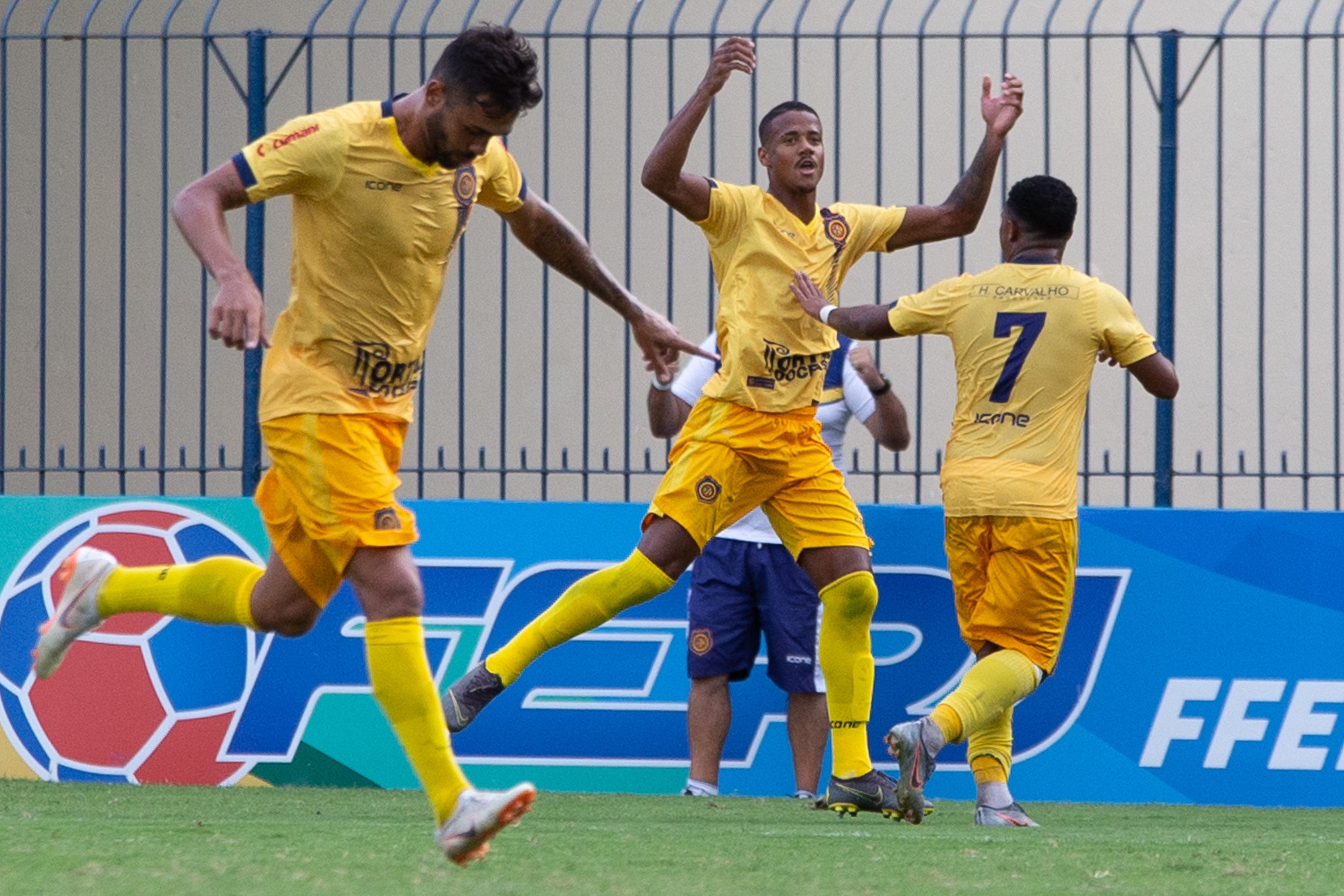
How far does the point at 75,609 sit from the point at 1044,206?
3.15m

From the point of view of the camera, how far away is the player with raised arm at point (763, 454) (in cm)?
524

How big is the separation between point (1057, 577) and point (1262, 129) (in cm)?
289

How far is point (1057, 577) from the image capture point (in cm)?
543

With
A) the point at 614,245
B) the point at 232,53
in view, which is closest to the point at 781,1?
the point at 614,245

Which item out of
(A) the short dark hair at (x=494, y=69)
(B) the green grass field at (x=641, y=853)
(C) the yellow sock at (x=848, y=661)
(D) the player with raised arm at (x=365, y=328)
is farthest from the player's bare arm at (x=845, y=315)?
(A) the short dark hair at (x=494, y=69)

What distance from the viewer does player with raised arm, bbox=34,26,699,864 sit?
3762 mm

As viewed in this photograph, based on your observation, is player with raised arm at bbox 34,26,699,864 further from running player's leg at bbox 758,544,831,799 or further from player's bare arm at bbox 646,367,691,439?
running player's leg at bbox 758,544,831,799

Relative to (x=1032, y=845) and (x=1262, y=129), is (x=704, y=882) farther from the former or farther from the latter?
(x=1262, y=129)

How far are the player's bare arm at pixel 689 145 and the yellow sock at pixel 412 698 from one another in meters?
2.06

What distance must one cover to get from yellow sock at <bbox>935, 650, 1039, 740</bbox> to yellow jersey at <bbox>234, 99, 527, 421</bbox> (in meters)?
2.04

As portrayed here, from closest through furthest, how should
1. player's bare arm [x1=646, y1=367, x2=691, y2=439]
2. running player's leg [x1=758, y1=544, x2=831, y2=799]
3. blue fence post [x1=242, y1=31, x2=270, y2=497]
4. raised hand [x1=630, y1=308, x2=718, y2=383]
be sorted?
raised hand [x1=630, y1=308, x2=718, y2=383] < running player's leg [x1=758, y1=544, x2=831, y2=799] < player's bare arm [x1=646, y1=367, x2=691, y2=439] < blue fence post [x1=242, y1=31, x2=270, y2=497]

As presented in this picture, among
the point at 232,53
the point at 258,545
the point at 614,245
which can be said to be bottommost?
the point at 258,545

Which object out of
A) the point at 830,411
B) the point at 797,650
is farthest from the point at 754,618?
the point at 830,411

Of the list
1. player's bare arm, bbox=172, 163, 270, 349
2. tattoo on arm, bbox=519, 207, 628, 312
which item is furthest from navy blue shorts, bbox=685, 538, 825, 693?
player's bare arm, bbox=172, 163, 270, 349
